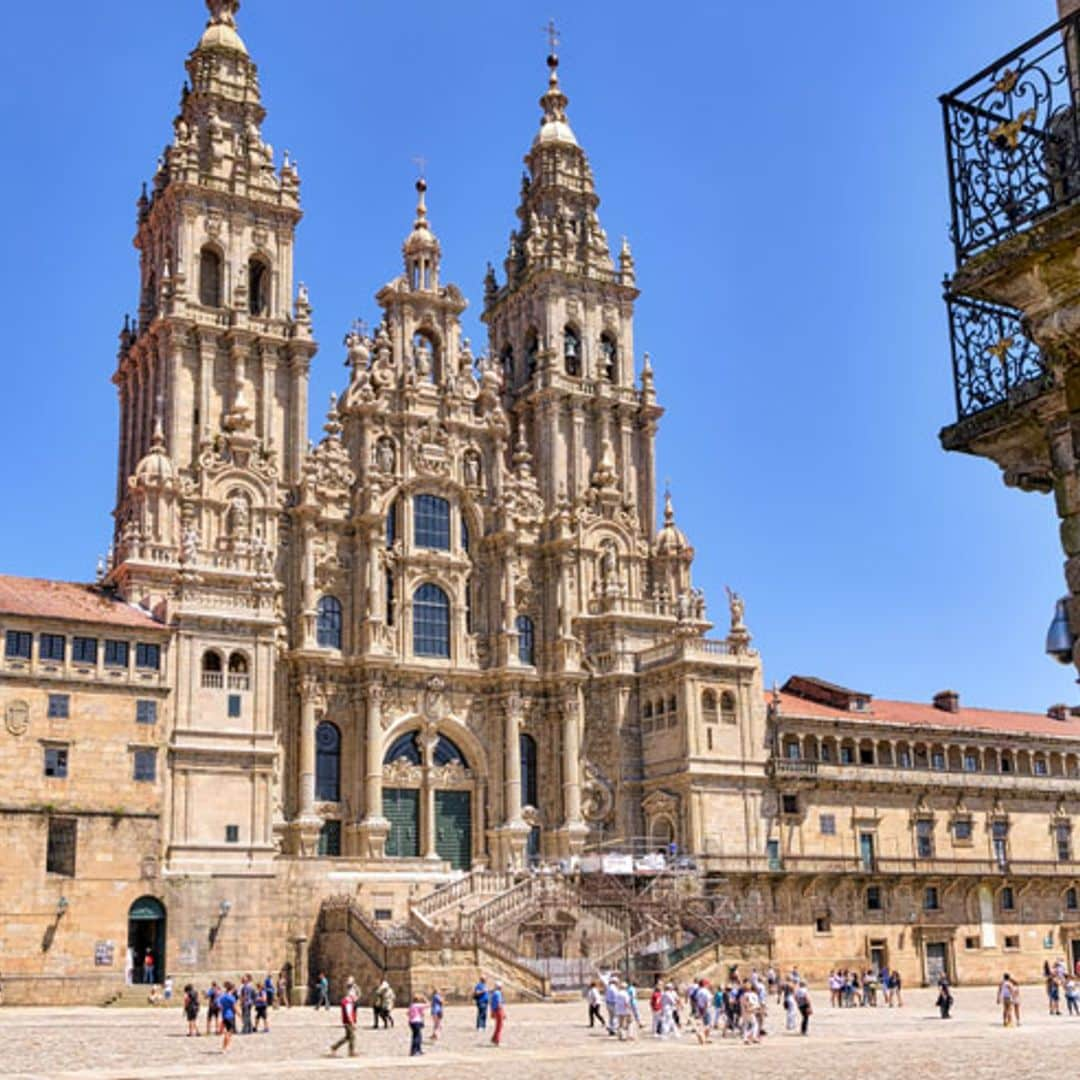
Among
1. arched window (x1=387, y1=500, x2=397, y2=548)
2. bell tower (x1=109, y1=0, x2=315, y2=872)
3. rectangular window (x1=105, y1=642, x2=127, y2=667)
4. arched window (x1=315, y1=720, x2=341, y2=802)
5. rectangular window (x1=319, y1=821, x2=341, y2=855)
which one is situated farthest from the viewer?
arched window (x1=387, y1=500, x2=397, y2=548)

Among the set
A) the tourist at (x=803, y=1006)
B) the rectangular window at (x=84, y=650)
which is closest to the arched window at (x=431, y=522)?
the rectangular window at (x=84, y=650)

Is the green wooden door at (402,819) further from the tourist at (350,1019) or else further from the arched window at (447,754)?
the tourist at (350,1019)

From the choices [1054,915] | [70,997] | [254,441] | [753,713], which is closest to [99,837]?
[70,997]

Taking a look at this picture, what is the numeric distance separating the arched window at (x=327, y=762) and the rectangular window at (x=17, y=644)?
1572 centimetres

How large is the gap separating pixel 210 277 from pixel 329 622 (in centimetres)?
1685

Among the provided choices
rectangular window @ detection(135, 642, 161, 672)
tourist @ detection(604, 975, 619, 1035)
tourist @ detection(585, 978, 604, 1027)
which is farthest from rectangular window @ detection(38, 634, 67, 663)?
tourist @ detection(604, 975, 619, 1035)

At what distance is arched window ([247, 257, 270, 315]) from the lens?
2820 inches

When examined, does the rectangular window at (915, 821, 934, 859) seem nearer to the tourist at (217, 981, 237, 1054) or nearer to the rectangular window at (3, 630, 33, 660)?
the rectangular window at (3, 630, 33, 660)

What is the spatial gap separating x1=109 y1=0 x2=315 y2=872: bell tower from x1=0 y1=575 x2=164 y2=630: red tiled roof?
130cm

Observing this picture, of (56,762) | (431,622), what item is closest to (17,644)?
(56,762)

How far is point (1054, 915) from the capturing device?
7456cm

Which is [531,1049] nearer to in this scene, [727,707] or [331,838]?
[331,838]

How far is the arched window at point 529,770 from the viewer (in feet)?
235

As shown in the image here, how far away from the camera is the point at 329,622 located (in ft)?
226
